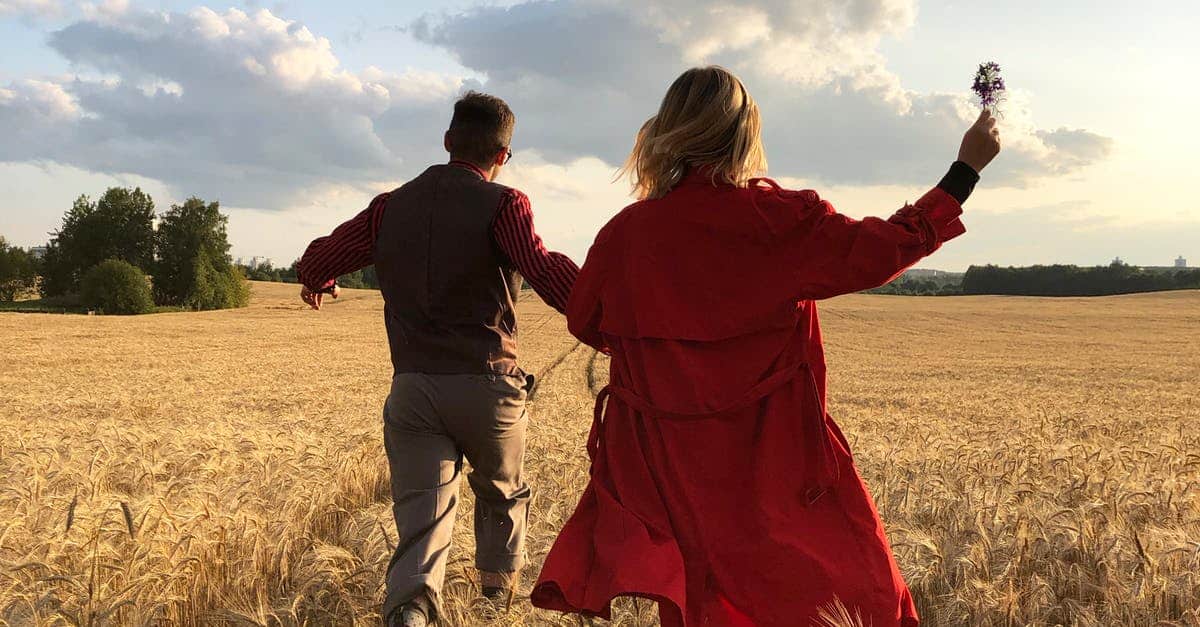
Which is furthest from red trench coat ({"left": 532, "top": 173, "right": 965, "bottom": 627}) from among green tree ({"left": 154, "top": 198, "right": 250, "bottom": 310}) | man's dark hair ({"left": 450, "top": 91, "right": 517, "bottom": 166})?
green tree ({"left": 154, "top": 198, "right": 250, "bottom": 310})

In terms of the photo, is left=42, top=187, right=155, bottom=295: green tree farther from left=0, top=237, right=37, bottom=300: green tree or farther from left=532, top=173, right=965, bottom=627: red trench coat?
left=532, top=173, right=965, bottom=627: red trench coat

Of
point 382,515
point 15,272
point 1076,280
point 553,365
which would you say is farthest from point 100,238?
point 1076,280

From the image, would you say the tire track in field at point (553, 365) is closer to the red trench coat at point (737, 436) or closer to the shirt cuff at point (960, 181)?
the red trench coat at point (737, 436)

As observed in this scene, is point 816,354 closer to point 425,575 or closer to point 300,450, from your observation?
point 425,575

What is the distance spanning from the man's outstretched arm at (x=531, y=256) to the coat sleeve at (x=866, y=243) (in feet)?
3.59

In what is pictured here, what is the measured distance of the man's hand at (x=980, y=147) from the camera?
2.21 meters

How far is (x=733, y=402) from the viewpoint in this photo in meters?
2.21

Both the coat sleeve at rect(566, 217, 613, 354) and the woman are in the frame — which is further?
the coat sleeve at rect(566, 217, 613, 354)

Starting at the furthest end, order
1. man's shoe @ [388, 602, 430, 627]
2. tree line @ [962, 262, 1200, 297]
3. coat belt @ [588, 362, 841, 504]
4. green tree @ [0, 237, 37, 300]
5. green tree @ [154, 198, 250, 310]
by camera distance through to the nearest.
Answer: tree line @ [962, 262, 1200, 297] → green tree @ [0, 237, 37, 300] → green tree @ [154, 198, 250, 310] → man's shoe @ [388, 602, 430, 627] → coat belt @ [588, 362, 841, 504]

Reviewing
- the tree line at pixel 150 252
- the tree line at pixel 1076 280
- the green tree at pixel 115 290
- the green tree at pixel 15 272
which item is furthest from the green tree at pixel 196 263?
the tree line at pixel 1076 280

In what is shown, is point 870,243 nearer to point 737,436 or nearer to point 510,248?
point 737,436

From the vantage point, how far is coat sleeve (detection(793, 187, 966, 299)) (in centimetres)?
206

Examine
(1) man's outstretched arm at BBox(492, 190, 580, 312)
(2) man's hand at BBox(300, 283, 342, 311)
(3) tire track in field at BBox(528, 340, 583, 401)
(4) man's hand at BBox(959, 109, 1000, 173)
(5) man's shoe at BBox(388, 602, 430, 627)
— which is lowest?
(3) tire track in field at BBox(528, 340, 583, 401)

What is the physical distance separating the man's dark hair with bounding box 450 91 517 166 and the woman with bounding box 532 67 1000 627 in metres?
1.10
